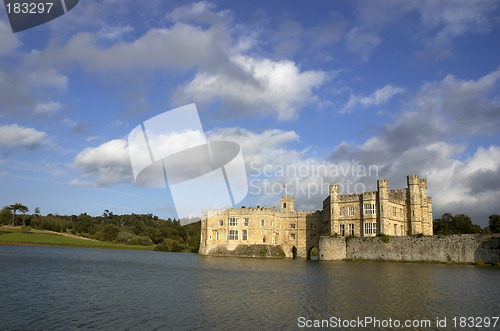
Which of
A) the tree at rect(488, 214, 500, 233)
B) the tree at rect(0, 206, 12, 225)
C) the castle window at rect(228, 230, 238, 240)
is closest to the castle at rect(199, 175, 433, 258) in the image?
the castle window at rect(228, 230, 238, 240)

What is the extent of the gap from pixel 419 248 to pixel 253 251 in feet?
97.9

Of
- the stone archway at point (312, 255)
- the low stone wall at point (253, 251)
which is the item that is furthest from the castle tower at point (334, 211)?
the low stone wall at point (253, 251)

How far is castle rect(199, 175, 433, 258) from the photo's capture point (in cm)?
5878

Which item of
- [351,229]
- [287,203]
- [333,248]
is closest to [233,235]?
[287,203]

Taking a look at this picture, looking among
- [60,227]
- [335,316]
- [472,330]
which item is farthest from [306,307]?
[60,227]

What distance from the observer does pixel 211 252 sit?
72.1m

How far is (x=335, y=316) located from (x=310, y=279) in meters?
13.6

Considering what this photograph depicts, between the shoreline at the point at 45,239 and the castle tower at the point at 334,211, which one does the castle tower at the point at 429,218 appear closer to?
the castle tower at the point at 334,211

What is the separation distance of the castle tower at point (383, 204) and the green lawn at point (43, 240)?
229 feet

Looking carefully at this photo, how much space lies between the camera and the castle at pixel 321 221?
58.8m

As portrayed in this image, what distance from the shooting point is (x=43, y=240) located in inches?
3632

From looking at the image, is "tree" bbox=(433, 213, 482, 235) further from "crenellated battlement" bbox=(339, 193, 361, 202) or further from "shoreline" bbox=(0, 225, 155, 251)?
"shoreline" bbox=(0, 225, 155, 251)

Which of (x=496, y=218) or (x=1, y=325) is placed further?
(x=496, y=218)

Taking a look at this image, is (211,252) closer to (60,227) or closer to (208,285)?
(208,285)
